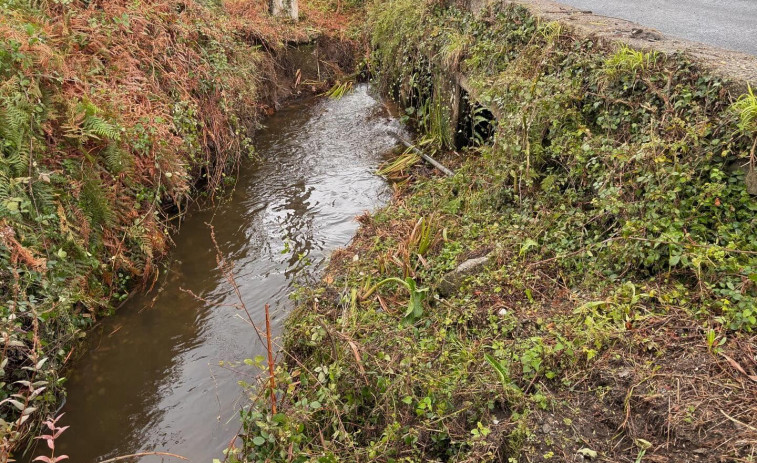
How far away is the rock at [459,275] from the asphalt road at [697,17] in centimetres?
324

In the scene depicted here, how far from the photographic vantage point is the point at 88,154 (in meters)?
4.81

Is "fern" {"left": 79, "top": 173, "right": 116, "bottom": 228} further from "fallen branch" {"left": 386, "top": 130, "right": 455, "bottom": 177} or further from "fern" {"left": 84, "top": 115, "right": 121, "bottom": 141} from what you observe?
"fallen branch" {"left": 386, "top": 130, "right": 455, "bottom": 177}

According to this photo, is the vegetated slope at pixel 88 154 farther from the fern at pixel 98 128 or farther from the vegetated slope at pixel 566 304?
the vegetated slope at pixel 566 304

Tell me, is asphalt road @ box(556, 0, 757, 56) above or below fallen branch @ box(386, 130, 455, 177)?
above

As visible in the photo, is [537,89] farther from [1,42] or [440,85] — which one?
[1,42]

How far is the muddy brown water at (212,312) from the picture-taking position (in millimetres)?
3977

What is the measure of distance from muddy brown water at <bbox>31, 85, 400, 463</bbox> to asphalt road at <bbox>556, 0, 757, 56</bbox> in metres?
3.72

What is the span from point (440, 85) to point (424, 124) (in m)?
0.74

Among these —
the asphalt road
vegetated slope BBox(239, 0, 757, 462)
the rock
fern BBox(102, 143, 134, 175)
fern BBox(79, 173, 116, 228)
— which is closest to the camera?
vegetated slope BBox(239, 0, 757, 462)

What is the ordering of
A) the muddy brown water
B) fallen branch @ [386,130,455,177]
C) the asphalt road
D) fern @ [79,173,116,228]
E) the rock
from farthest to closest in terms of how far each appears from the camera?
fallen branch @ [386,130,455,177] → the asphalt road → fern @ [79,173,116,228] → the rock → the muddy brown water

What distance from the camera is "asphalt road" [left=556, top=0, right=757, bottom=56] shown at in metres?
5.37

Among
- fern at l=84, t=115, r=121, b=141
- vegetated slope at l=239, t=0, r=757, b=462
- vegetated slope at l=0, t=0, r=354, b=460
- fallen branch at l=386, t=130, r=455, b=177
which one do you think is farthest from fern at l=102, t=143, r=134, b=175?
fallen branch at l=386, t=130, r=455, b=177

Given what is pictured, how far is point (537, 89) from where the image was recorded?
5.08 m

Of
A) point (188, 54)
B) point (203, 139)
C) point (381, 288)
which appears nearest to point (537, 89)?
point (381, 288)
